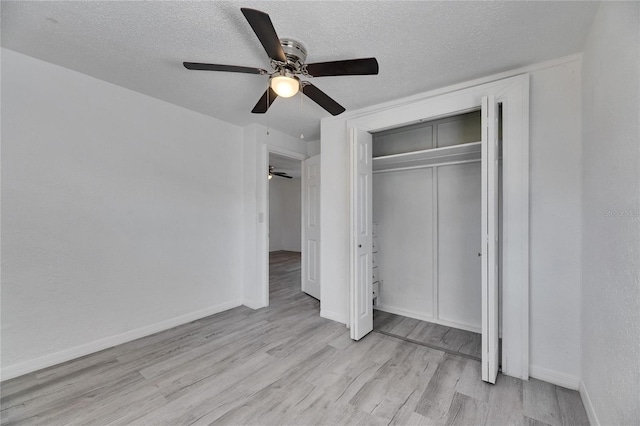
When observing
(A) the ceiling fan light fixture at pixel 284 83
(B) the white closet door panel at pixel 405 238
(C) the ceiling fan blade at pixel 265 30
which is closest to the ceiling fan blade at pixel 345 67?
(A) the ceiling fan light fixture at pixel 284 83

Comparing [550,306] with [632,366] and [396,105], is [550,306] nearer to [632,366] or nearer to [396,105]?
[632,366]

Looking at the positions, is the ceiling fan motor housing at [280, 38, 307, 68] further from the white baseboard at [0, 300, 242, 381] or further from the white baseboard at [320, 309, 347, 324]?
the white baseboard at [0, 300, 242, 381]

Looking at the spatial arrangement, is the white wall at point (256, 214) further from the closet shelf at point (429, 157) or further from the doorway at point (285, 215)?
the doorway at point (285, 215)

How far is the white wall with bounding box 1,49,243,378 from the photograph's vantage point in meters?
2.11

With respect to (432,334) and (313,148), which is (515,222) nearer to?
(432,334)

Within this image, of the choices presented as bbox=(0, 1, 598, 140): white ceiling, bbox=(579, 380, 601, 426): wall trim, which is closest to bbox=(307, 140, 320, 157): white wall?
bbox=(0, 1, 598, 140): white ceiling

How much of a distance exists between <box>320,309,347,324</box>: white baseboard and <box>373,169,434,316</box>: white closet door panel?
709mm

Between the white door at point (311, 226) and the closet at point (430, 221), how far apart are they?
3.09 feet

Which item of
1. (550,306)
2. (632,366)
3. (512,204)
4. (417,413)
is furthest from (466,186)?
(417,413)

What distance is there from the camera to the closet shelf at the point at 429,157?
263cm

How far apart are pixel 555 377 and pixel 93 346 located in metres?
3.96

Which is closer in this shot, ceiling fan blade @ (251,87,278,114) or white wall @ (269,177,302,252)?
ceiling fan blade @ (251,87,278,114)

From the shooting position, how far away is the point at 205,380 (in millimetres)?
2074

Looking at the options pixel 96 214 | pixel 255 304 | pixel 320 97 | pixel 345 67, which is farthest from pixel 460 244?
pixel 96 214
